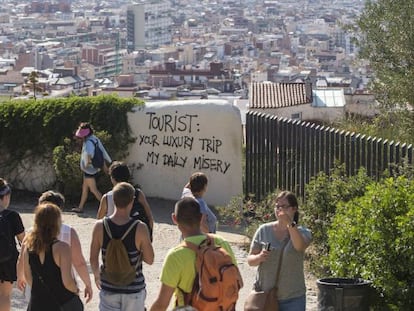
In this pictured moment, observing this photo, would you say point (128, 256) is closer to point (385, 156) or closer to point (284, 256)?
point (284, 256)

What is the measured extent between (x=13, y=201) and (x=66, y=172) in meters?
1.05

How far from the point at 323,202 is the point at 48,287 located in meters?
4.22

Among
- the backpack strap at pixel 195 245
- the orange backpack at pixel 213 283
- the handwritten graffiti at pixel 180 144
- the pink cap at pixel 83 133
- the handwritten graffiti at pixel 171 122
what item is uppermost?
the backpack strap at pixel 195 245

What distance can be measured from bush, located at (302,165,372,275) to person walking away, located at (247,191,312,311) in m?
3.06

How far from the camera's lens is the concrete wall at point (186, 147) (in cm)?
1376

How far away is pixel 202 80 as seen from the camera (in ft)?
462

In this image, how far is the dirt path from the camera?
898cm

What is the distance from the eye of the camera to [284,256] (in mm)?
6438

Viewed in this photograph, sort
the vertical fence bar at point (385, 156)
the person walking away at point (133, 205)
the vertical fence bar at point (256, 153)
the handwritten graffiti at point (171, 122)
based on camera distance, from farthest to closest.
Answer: the handwritten graffiti at point (171, 122)
the vertical fence bar at point (256, 153)
the vertical fence bar at point (385, 156)
the person walking away at point (133, 205)

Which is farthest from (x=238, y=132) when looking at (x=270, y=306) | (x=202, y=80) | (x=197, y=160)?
(x=202, y=80)

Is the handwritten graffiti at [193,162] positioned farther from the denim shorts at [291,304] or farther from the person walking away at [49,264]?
the person walking away at [49,264]

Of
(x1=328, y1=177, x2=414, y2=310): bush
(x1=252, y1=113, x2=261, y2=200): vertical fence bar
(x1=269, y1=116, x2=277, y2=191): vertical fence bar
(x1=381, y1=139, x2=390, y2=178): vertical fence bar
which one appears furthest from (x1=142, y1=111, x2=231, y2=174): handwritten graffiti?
(x1=328, y1=177, x2=414, y2=310): bush

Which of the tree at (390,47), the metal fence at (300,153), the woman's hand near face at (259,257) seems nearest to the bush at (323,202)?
the metal fence at (300,153)

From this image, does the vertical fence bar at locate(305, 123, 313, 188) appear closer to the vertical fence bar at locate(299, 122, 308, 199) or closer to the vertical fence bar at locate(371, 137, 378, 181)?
the vertical fence bar at locate(299, 122, 308, 199)
